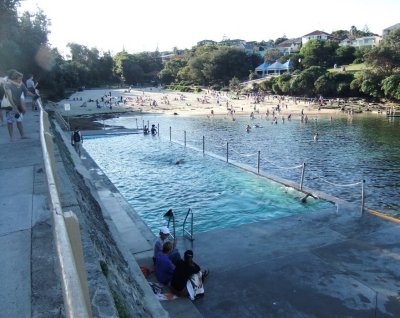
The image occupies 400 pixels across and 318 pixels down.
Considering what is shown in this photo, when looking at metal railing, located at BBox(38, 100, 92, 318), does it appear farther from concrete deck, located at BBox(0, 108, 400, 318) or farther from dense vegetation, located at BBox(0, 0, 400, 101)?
dense vegetation, located at BBox(0, 0, 400, 101)

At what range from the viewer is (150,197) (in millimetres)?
19109

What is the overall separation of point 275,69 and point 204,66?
80.5 feet

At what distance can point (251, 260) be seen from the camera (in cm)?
1013

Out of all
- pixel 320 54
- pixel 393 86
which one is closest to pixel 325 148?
pixel 393 86

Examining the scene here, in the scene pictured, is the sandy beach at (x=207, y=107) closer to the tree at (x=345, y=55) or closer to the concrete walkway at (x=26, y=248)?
the tree at (x=345, y=55)

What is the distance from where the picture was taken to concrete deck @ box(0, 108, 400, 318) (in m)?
4.54

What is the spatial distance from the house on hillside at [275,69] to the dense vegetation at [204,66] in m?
2.85

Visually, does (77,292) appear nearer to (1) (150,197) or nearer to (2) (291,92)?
(1) (150,197)

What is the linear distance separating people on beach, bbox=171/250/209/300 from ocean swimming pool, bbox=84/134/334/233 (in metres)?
5.43

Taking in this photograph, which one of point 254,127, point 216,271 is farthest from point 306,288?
point 254,127

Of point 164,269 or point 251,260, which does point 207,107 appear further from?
point 164,269

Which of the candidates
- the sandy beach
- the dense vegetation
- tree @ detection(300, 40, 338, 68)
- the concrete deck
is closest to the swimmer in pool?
the concrete deck

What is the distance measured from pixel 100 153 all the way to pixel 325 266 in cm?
2680

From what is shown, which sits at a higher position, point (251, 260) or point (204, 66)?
point (204, 66)
